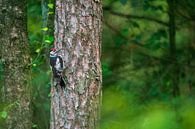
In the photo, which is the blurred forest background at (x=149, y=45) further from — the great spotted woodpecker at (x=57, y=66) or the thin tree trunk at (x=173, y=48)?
the great spotted woodpecker at (x=57, y=66)

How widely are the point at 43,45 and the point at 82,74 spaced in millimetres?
1352

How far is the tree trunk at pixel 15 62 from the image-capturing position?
13.7 feet

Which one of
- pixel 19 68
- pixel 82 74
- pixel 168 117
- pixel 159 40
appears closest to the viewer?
pixel 168 117

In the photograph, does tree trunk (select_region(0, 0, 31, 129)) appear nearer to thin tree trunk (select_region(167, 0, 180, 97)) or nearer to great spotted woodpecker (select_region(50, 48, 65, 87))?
great spotted woodpecker (select_region(50, 48, 65, 87))

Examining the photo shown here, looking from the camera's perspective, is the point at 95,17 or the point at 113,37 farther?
the point at 113,37

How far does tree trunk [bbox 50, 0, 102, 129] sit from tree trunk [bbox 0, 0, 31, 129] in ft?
3.39

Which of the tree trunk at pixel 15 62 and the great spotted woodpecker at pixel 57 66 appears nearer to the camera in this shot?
the great spotted woodpecker at pixel 57 66

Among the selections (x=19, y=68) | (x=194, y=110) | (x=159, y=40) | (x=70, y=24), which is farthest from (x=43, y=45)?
(x=159, y=40)

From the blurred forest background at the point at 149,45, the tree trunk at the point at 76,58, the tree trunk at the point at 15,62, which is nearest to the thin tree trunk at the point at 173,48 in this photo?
the blurred forest background at the point at 149,45

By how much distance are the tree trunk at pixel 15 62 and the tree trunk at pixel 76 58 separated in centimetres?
103

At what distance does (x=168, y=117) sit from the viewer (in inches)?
59.5

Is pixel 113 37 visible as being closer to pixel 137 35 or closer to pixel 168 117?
pixel 137 35

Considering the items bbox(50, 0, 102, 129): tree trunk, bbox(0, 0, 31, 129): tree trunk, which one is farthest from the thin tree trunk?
bbox(50, 0, 102, 129): tree trunk

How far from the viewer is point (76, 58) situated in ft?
10.5
